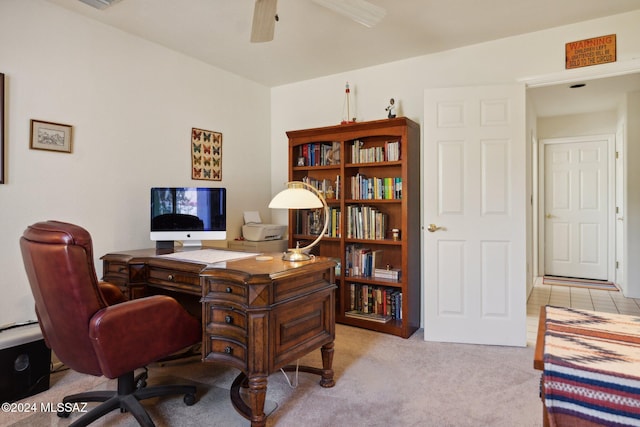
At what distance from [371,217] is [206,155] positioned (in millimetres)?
1652

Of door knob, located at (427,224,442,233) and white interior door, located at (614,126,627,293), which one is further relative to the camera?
white interior door, located at (614,126,627,293)

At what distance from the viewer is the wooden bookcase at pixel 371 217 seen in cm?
319

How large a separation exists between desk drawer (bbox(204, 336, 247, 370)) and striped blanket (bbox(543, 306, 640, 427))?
1.24 metres

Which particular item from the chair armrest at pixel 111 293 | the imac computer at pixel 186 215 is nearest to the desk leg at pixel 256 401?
the chair armrest at pixel 111 293

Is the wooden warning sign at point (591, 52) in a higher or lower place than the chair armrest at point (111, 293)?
higher

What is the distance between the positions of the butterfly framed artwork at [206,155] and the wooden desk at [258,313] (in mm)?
1429

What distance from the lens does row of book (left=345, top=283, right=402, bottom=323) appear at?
3.29m

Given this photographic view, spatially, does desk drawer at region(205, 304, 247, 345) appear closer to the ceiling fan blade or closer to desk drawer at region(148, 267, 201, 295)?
desk drawer at region(148, 267, 201, 295)

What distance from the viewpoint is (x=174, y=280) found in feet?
7.14

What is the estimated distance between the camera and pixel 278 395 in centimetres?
214

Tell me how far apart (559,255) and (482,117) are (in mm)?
3953

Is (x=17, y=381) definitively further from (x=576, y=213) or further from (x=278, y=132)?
(x=576, y=213)

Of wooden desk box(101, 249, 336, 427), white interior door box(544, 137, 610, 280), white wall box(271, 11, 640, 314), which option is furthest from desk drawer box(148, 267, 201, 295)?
white interior door box(544, 137, 610, 280)

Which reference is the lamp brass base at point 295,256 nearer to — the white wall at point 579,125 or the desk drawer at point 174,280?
the desk drawer at point 174,280
